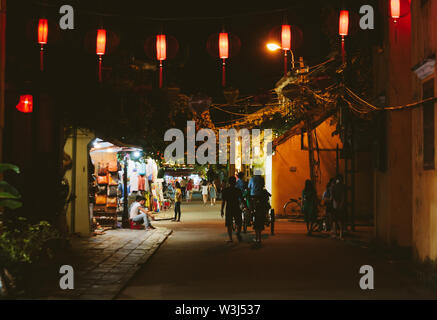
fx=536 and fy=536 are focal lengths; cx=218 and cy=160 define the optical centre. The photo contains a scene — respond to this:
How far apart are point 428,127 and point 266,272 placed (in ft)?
14.8

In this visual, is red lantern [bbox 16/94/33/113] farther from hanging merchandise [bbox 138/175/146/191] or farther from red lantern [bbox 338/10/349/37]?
hanging merchandise [bbox 138/175/146/191]

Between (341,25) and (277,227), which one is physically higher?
(341,25)

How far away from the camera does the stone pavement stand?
8.98m

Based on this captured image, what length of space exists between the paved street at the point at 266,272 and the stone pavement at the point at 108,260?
0.96ft

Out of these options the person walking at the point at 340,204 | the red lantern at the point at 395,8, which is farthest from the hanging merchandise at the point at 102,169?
the red lantern at the point at 395,8

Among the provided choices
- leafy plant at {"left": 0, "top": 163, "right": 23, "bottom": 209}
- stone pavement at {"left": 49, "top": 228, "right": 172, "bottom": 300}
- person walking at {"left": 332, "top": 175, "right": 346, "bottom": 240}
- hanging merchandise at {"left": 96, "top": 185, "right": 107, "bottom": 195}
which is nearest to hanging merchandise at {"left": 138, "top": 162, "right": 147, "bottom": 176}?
hanging merchandise at {"left": 96, "top": 185, "right": 107, "bottom": 195}

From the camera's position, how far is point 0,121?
10.0 m

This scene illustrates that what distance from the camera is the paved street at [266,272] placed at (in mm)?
8914

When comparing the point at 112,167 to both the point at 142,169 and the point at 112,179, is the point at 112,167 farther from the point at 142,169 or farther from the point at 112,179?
the point at 142,169

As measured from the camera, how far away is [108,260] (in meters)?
12.7

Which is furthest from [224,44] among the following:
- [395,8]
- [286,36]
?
[395,8]
